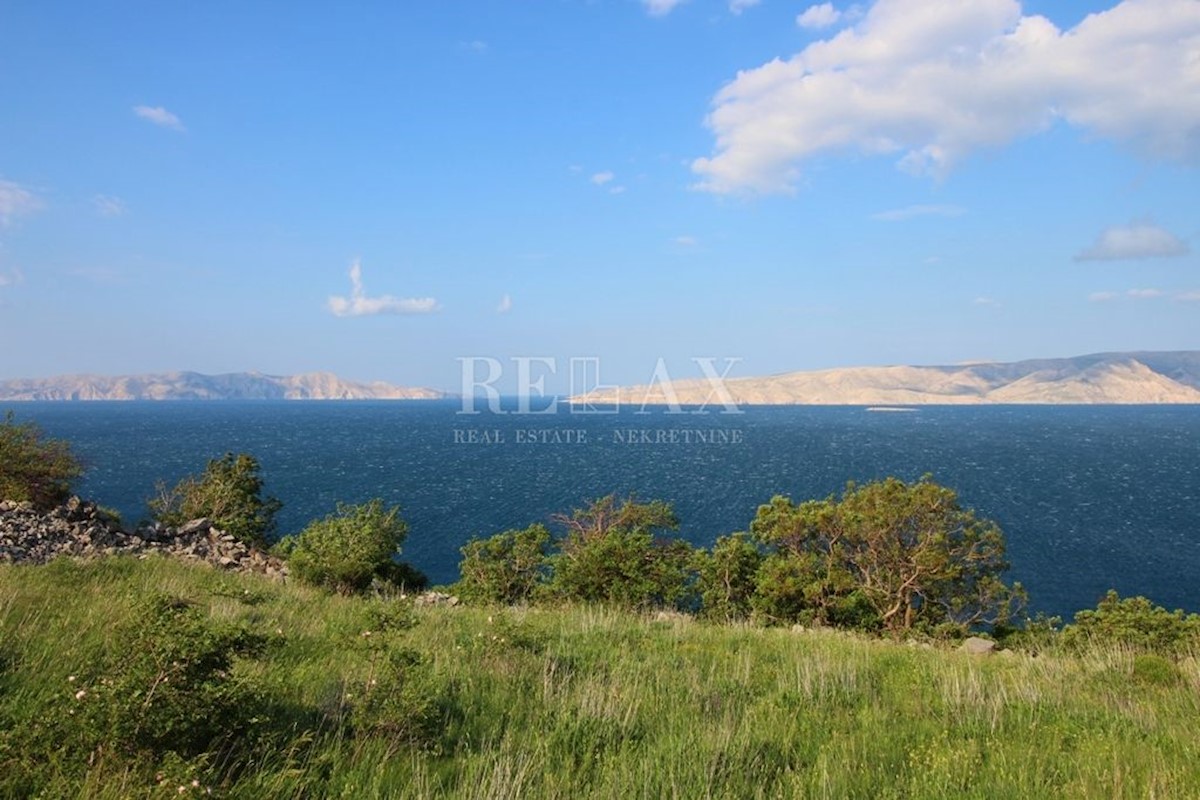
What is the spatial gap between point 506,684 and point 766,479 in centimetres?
6887

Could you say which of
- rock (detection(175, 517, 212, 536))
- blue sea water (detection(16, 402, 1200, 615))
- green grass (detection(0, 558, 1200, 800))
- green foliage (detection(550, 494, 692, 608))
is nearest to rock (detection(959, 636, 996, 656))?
green grass (detection(0, 558, 1200, 800))

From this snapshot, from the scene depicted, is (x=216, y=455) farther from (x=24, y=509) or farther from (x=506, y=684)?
(x=506, y=684)

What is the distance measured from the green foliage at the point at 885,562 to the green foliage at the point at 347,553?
12328 millimetres

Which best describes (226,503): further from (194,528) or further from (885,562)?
(885,562)

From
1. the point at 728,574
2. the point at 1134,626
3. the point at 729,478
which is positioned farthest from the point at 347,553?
the point at 729,478

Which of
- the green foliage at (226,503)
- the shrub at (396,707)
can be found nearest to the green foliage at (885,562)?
the shrub at (396,707)

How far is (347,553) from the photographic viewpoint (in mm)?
20125

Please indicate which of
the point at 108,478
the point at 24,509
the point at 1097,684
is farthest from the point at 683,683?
the point at 108,478

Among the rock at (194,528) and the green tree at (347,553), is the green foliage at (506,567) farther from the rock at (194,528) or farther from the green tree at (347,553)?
the rock at (194,528)

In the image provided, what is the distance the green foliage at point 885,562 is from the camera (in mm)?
20672

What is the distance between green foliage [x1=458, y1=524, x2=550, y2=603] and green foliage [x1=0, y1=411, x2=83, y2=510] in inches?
572

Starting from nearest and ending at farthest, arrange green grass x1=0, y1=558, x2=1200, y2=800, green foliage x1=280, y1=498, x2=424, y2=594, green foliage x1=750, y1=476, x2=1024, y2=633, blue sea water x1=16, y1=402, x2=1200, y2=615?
1. green grass x1=0, y1=558, x2=1200, y2=800
2. green foliage x1=280, y1=498, x2=424, y2=594
3. green foliage x1=750, y1=476, x2=1024, y2=633
4. blue sea water x1=16, y1=402, x2=1200, y2=615

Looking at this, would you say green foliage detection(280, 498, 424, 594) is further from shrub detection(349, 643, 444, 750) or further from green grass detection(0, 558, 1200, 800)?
shrub detection(349, 643, 444, 750)

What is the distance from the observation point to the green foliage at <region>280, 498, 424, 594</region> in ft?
62.5
